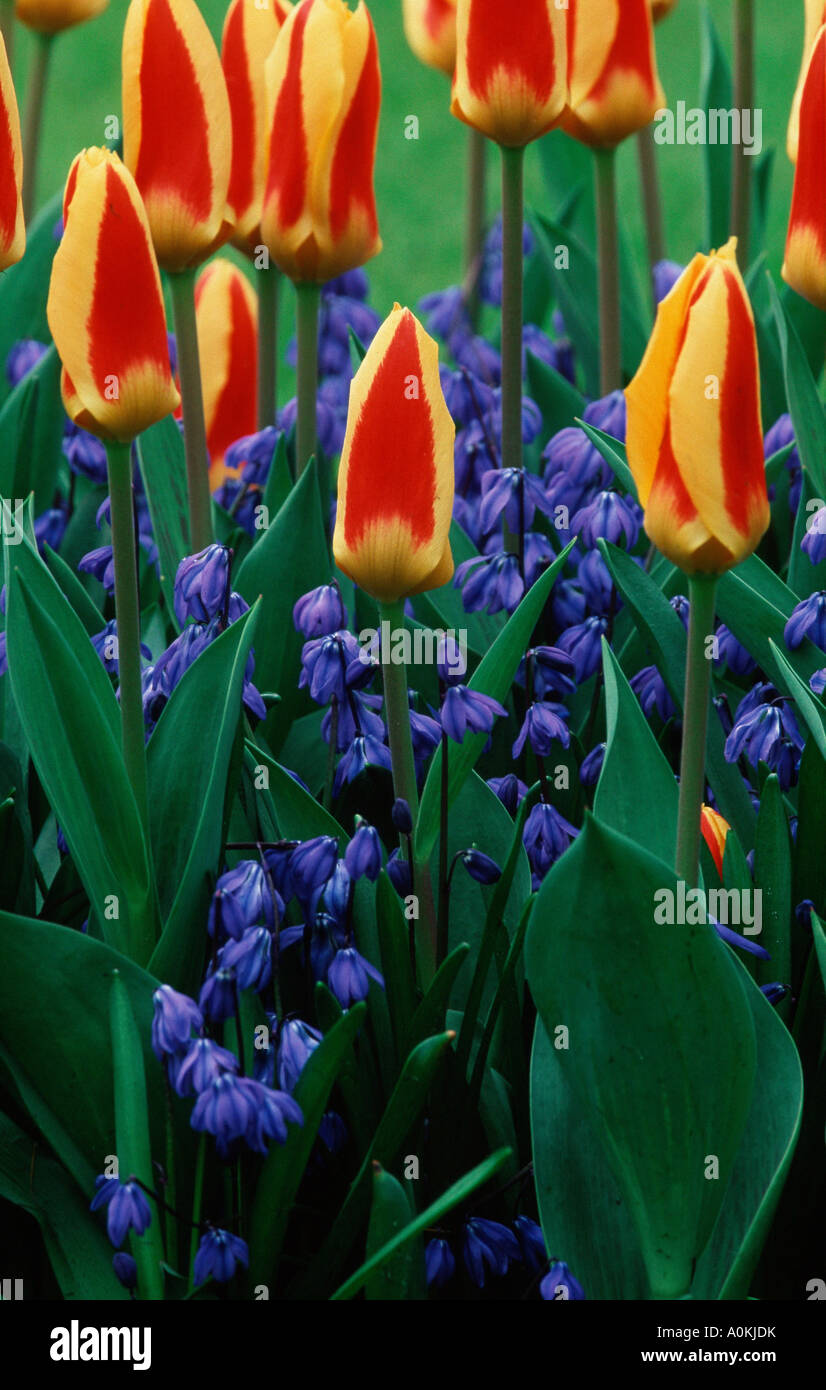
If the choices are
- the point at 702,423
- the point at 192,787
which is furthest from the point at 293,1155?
the point at 702,423

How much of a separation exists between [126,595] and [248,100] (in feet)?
2.06

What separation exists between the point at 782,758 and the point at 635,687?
191 millimetres

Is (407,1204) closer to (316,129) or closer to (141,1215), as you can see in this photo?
(141,1215)

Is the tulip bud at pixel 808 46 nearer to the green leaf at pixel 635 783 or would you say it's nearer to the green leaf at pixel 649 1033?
the green leaf at pixel 635 783

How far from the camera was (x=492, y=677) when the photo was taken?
1244 mm

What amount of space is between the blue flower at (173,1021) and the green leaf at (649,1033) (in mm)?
214

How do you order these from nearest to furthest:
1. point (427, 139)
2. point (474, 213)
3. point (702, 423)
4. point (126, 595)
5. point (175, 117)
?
point (702, 423) < point (126, 595) < point (175, 117) < point (474, 213) < point (427, 139)

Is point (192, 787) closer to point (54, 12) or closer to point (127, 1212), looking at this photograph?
point (127, 1212)

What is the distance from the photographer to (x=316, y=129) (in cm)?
142

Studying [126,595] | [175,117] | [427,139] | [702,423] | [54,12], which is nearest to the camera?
[702,423]

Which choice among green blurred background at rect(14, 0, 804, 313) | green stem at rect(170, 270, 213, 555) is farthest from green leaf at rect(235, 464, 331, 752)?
green blurred background at rect(14, 0, 804, 313)

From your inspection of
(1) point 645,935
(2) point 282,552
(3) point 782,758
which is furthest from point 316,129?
(1) point 645,935

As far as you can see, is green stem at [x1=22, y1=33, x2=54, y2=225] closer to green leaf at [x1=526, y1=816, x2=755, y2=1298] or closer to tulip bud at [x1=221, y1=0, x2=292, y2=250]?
tulip bud at [x1=221, y1=0, x2=292, y2=250]

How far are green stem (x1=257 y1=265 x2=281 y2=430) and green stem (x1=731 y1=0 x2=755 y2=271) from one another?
0.56 metres
